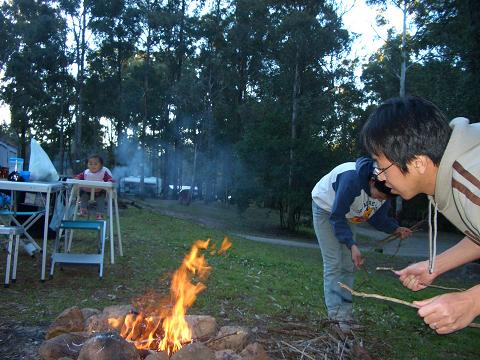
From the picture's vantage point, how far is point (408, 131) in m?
1.82

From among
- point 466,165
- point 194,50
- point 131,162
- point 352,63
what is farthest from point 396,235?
point 131,162

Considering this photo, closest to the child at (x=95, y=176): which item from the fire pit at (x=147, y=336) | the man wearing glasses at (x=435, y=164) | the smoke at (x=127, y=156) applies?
the fire pit at (x=147, y=336)

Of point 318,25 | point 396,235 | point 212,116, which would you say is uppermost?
point 318,25

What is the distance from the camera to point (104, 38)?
3350 centimetres

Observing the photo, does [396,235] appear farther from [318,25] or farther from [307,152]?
[318,25]

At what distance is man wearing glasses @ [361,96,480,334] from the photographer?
5.16ft

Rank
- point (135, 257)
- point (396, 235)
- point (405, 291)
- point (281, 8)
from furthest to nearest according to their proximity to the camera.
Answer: point (281, 8)
point (405, 291)
point (135, 257)
point (396, 235)

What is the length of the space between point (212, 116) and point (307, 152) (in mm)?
16293

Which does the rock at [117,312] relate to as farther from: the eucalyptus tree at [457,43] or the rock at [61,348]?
the eucalyptus tree at [457,43]

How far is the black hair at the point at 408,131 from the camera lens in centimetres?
179

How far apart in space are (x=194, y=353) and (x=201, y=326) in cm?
53

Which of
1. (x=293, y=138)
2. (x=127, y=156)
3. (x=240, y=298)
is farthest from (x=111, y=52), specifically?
(x=240, y=298)

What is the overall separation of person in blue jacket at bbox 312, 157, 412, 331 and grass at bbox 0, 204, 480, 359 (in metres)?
0.25

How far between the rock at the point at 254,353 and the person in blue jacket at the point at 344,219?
877 millimetres
